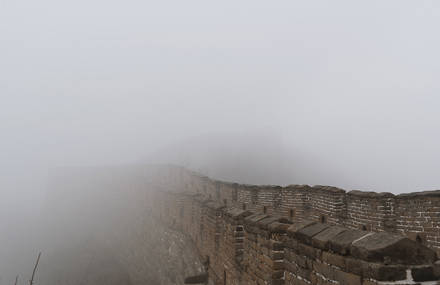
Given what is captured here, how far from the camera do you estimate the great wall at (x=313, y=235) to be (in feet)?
6.41

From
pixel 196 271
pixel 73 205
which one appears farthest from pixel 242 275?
pixel 73 205

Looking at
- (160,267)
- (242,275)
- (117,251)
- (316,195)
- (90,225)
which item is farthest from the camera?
(90,225)

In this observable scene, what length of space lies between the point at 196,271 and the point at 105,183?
2570 cm

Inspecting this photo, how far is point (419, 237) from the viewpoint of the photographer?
5.30 meters

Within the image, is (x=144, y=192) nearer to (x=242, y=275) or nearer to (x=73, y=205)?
(x=242, y=275)

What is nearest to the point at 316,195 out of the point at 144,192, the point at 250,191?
the point at 250,191

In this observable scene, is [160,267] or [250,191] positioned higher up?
[250,191]

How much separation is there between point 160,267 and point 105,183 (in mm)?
22170

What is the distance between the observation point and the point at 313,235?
2.61 metres

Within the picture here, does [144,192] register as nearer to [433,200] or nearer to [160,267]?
[160,267]

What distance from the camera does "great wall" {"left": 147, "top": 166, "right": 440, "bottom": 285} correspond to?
1.95m

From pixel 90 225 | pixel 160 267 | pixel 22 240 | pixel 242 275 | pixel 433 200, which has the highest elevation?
pixel 433 200

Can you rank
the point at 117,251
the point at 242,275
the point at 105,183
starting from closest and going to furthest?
1. the point at 242,275
2. the point at 117,251
3. the point at 105,183

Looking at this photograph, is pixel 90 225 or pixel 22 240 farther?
pixel 22 240
